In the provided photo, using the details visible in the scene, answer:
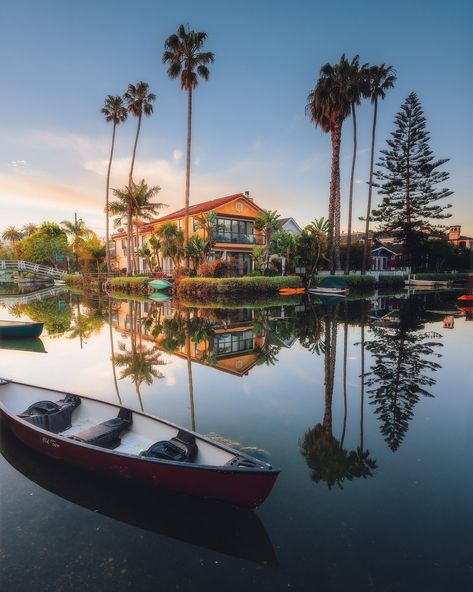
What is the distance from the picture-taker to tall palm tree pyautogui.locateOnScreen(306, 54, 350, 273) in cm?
3505

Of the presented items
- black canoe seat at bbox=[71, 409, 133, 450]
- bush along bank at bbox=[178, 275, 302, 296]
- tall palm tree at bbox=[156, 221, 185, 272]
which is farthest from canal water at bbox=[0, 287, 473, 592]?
tall palm tree at bbox=[156, 221, 185, 272]

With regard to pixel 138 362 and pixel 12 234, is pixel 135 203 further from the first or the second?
pixel 12 234

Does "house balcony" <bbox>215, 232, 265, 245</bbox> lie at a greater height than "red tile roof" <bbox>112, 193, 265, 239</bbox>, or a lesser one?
lesser

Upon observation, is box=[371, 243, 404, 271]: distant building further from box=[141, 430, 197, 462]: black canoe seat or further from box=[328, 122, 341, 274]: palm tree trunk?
box=[141, 430, 197, 462]: black canoe seat

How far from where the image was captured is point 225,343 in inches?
535

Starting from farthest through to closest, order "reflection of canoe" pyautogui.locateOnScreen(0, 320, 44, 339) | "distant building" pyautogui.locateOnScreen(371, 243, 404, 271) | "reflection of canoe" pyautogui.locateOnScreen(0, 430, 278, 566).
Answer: "distant building" pyautogui.locateOnScreen(371, 243, 404, 271)
"reflection of canoe" pyautogui.locateOnScreen(0, 320, 44, 339)
"reflection of canoe" pyautogui.locateOnScreen(0, 430, 278, 566)

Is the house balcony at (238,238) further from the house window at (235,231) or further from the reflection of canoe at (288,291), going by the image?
the reflection of canoe at (288,291)

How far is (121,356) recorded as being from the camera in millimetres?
11867

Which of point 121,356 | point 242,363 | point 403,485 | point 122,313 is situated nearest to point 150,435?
point 403,485

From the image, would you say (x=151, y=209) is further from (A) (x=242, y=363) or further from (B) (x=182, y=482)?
(B) (x=182, y=482)

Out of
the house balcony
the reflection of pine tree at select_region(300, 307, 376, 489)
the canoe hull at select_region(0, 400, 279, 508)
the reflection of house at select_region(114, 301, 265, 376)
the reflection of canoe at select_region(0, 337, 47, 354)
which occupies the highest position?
the house balcony

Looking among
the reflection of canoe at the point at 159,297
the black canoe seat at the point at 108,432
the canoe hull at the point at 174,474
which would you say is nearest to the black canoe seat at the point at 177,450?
the canoe hull at the point at 174,474

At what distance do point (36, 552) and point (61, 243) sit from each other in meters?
71.1

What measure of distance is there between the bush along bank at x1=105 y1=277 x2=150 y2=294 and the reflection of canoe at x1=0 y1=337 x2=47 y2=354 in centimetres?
2177
